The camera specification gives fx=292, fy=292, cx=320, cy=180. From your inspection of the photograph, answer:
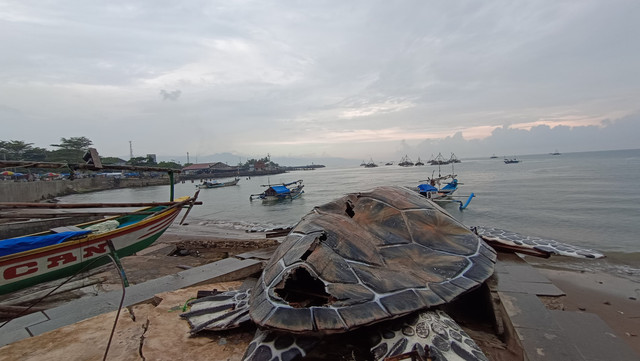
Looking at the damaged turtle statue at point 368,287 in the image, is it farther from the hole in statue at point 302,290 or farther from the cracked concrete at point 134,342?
the cracked concrete at point 134,342

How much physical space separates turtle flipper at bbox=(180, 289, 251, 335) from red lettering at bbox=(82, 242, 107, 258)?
13.0ft

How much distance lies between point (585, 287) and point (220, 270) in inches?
277

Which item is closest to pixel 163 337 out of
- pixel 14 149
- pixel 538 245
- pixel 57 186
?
pixel 538 245

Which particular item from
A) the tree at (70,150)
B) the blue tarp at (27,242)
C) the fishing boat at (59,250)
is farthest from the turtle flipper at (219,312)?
the tree at (70,150)

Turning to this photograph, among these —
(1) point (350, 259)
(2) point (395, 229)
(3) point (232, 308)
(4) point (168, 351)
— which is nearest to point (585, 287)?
(2) point (395, 229)

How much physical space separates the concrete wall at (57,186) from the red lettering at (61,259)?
2574 centimetres

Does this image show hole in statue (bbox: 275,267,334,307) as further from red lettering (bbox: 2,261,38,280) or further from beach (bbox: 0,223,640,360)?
red lettering (bbox: 2,261,38,280)

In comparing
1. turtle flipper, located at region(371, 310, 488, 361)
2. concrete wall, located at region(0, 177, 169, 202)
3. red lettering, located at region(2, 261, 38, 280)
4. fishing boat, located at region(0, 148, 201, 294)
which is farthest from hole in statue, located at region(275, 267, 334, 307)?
concrete wall, located at region(0, 177, 169, 202)

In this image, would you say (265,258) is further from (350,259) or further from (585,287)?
(585,287)

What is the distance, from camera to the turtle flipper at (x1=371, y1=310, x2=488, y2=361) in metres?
2.18

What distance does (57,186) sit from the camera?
36281mm

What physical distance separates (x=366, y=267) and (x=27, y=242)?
6275 mm

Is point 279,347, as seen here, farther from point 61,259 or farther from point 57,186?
point 57,186

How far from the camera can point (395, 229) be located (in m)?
3.56
